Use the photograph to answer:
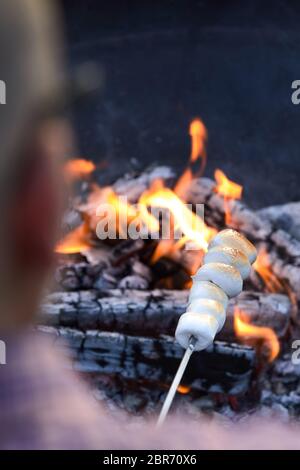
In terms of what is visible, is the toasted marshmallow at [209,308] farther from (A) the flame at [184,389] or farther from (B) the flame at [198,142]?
(B) the flame at [198,142]

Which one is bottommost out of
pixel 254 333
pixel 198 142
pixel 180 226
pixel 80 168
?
pixel 254 333

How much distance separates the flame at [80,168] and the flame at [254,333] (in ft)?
4.53

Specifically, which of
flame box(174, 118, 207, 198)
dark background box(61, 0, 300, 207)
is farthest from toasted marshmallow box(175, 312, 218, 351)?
dark background box(61, 0, 300, 207)

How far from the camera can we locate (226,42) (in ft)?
13.6

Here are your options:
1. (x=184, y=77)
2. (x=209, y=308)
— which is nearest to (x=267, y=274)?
(x=209, y=308)

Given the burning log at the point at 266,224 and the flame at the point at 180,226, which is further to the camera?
the flame at the point at 180,226

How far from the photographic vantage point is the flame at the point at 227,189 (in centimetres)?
342

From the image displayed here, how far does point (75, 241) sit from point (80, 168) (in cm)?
64

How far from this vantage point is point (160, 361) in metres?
2.79

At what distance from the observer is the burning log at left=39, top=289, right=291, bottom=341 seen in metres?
2.88

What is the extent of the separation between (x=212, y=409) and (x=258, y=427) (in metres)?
0.19

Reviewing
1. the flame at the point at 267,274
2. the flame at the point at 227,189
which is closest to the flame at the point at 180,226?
the flame at the point at 227,189

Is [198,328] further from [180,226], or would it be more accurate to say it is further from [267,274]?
[180,226]
